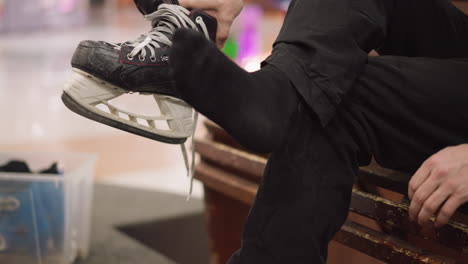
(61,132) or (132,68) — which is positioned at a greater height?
(132,68)

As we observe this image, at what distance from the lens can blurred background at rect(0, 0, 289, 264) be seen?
1852mm

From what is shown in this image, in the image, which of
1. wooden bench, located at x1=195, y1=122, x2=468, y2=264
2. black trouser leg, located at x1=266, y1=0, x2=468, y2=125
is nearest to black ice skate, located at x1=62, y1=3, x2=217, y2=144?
black trouser leg, located at x1=266, y1=0, x2=468, y2=125

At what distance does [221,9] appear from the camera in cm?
96

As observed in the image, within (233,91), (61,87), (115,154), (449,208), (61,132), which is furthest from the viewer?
(61,87)

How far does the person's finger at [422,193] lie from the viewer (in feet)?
2.62

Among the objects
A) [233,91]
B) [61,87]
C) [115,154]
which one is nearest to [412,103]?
[233,91]

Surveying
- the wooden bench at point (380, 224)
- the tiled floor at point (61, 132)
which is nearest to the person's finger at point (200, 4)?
the wooden bench at point (380, 224)

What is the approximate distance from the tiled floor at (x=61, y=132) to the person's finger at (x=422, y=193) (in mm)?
1428

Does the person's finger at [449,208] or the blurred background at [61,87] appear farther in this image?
the blurred background at [61,87]

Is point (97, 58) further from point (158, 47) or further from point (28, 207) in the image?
point (28, 207)

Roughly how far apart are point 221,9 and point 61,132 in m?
1.97

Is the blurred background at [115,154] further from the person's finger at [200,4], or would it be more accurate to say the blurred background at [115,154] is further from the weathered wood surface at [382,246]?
the person's finger at [200,4]

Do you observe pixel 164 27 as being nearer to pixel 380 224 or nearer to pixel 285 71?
pixel 285 71

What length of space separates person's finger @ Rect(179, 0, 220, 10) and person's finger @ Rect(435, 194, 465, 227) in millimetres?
423
